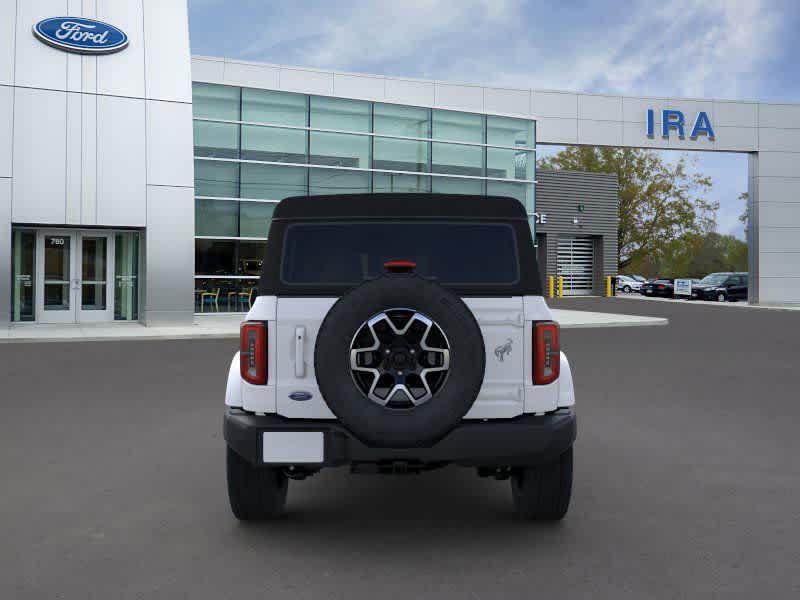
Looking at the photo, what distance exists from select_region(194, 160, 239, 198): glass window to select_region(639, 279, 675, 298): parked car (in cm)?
3283

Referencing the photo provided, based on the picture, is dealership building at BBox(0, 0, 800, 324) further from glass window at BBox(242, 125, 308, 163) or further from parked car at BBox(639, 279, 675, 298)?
parked car at BBox(639, 279, 675, 298)

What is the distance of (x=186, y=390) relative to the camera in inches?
403

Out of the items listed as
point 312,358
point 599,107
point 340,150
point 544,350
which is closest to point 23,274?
point 340,150

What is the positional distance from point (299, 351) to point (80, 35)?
20.3m

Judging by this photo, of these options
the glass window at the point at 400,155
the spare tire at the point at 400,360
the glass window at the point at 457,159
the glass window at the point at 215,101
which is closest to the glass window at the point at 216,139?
the glass window at the point at 215,101

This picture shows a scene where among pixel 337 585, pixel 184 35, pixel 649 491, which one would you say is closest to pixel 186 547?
pixel 337 585

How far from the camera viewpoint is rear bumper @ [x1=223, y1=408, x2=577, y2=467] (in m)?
4.09

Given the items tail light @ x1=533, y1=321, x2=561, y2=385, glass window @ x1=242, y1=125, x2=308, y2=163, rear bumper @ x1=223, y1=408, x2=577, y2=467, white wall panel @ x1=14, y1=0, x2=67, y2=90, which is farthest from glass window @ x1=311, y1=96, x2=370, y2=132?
rear bumper @ x1=223, y1=408, x2=577, y2=467

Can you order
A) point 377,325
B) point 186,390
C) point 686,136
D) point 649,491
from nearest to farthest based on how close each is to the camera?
1. point 377,325
2. point 649,491
3. point 186,390
4. point 686,136

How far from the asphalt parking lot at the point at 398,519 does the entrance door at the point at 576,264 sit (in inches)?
1671

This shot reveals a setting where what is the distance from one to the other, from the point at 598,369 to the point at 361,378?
30.1ft

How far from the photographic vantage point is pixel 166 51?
2255 cm

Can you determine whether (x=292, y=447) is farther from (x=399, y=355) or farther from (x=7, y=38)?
(x=7, y=38)

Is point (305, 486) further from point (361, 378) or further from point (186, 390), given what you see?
point (186, 390)
